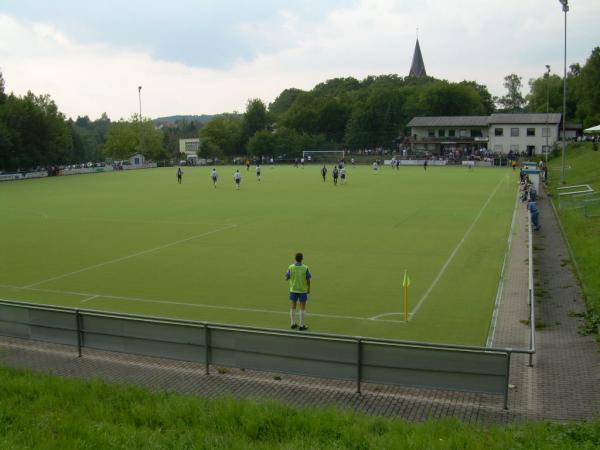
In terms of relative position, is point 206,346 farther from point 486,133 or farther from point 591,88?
point 486,133

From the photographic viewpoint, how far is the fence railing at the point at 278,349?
973 centimetres

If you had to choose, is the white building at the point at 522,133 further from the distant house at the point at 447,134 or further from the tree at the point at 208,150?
the tree at the point at 208,150

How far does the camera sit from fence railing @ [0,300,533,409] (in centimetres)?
973

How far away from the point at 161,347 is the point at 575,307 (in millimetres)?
10607

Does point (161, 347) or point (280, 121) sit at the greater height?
point (280, 121)

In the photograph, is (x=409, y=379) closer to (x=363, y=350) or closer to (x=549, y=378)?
(x=363, y=350)

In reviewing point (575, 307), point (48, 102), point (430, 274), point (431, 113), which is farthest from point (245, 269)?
point (431, 113)

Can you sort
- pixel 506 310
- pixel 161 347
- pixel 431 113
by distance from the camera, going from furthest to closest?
pixel 431 113
pixel 506 310
pixel 161 347

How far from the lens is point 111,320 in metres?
11.9

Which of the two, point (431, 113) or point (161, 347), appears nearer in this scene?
point (161, 347)

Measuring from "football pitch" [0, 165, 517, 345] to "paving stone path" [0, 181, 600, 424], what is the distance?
1.63 meters

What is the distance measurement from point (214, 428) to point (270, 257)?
14554 mm

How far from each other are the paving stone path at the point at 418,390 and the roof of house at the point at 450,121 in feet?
334

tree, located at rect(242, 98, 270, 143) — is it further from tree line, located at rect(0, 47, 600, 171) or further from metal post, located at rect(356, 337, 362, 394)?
metal post, located at rect(356, 337, 362, 394)
